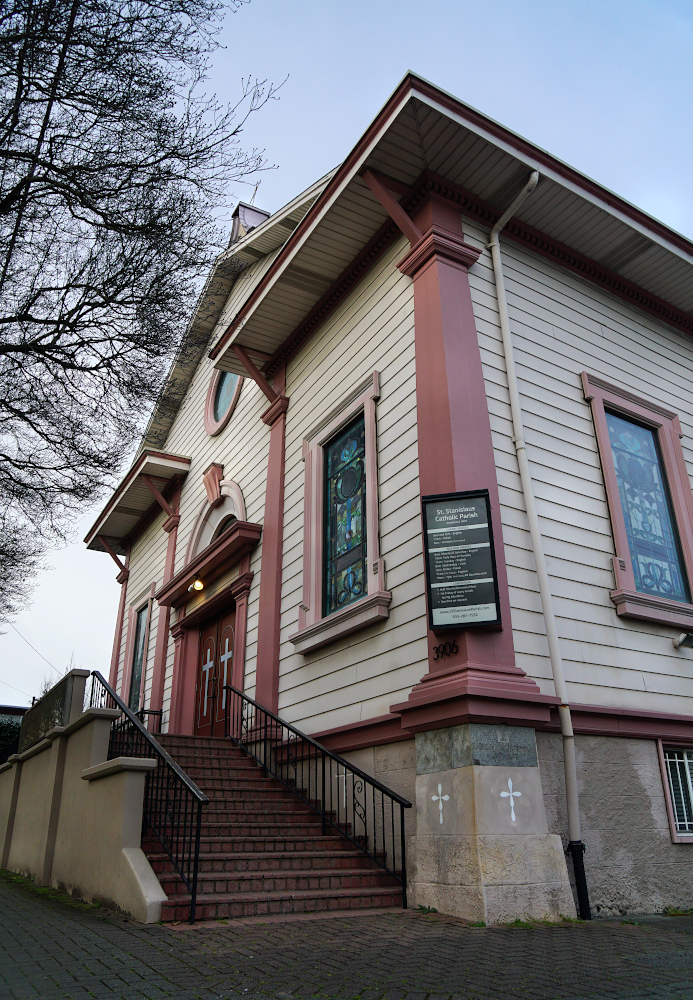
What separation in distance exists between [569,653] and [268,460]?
5.86 meters

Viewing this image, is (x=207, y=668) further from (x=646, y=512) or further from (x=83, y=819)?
(x=646, y=512)

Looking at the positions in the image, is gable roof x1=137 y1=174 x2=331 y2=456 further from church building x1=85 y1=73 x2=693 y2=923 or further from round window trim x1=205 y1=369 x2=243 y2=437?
round window trim x1=205 y1=369 x2=243 y2=437

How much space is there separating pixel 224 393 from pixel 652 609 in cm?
941

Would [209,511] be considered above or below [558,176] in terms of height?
below

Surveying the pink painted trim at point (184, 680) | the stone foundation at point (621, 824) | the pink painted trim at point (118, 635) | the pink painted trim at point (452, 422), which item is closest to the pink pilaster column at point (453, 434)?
the pink painted trim at point (452, 422)

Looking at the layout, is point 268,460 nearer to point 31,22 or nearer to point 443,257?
point 443,257

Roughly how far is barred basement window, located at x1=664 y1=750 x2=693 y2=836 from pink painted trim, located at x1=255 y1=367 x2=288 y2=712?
4.62 meters

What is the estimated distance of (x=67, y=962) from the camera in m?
4.54

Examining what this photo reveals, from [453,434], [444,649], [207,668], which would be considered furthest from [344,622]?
[207,668]

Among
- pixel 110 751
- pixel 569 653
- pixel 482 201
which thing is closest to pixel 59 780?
→ pixel 110 751

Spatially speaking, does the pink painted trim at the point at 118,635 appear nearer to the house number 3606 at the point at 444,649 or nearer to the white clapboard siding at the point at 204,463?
the white clapboard siding at the point at 204,463

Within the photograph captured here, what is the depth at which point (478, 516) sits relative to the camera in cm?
695

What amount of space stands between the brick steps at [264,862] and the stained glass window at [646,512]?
4195mm

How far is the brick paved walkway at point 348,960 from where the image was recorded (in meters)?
3.88
